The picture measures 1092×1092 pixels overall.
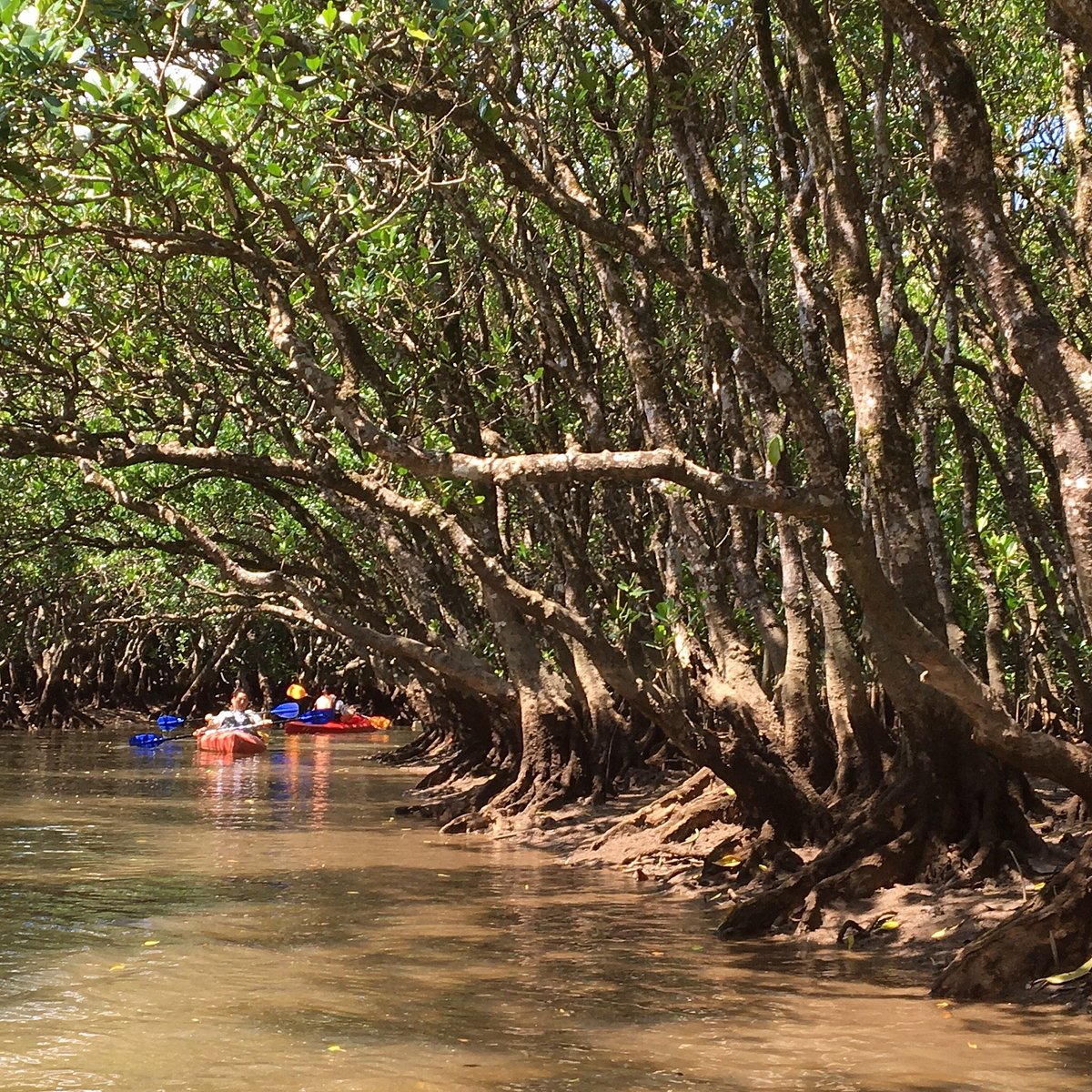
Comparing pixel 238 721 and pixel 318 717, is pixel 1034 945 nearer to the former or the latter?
pixel 238 721

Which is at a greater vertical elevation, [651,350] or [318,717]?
[651,350]

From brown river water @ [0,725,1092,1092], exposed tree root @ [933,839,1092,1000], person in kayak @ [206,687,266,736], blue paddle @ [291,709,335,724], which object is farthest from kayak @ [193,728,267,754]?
exposed tree root @ [933,839,1092,1000]

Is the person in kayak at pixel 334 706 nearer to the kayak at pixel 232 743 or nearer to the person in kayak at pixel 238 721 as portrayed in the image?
the person in kayak at pixel 238 721

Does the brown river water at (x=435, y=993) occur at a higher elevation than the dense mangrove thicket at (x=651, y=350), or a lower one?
lower

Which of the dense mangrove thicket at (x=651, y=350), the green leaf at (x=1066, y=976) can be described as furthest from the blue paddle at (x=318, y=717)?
the green leaf at (x=1066, y=976)

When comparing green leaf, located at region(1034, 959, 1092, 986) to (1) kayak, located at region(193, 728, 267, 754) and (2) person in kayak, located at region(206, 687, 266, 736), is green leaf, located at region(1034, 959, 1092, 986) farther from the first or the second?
(2) person in kayak, located at region(206, 687, 266, 736)

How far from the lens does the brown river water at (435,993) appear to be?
17.5 feet

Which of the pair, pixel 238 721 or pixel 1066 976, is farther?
pixel 238 721

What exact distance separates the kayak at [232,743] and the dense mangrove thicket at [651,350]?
9.57m

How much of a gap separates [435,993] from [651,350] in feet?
17.3

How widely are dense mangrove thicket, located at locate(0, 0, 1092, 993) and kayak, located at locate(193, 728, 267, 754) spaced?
31.4ft

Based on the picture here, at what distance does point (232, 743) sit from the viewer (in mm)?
27531

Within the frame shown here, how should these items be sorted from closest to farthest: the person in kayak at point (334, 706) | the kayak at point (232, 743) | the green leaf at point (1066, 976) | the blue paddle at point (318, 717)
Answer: the green leaf at point (1066, 976) < the kayak at point (232, 743) < the blue paddle at point (318, 717) < the person in kayak at point (334, 706)

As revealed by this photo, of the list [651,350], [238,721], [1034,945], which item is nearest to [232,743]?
[238,721]
